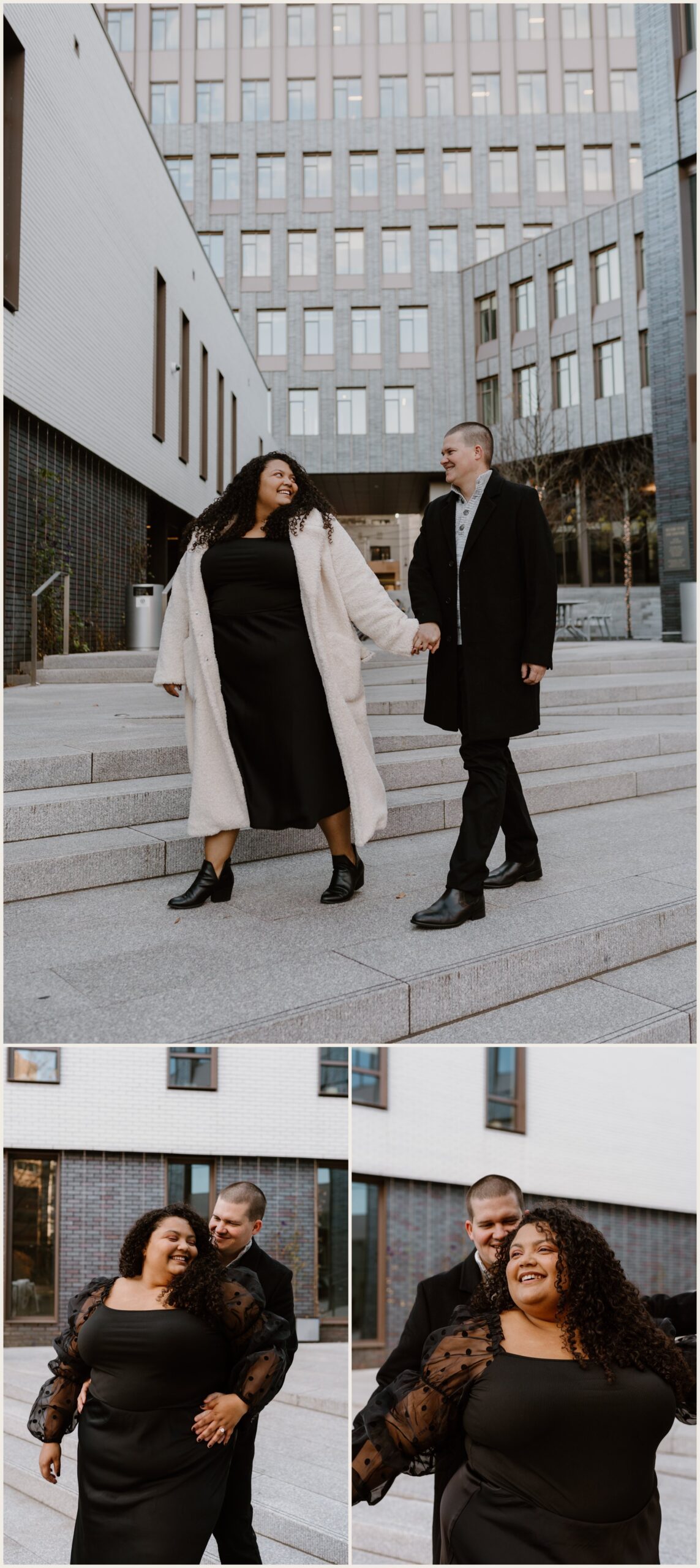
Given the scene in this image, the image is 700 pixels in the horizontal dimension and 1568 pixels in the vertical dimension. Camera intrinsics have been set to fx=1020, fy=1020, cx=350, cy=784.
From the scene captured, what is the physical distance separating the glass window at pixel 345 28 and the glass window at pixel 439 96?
2.70 m

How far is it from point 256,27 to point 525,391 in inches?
601

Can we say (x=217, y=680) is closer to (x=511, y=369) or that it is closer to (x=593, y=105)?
(x=511, y=369)

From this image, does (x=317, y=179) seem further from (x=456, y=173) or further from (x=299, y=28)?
(x=299, y=28)

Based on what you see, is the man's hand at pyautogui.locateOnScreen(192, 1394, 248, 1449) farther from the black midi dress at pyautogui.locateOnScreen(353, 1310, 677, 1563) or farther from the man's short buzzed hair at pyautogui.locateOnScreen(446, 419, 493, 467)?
the man's short buzzed hair at pyautogui.locateOnScreen(446, 419, 493, 467)

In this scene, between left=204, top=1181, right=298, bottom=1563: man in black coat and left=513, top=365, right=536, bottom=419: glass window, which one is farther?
left=513, top=365, right=536, bottom=419: glass window

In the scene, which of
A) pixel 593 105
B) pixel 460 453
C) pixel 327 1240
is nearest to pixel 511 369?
pixel 593 105

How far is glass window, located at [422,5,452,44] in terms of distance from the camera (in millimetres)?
32438

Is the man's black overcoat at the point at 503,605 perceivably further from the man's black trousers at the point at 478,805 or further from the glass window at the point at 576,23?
the glass window at the point at 576,23

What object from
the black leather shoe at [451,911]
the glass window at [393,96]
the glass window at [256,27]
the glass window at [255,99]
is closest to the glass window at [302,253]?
the glass window at [255,99]

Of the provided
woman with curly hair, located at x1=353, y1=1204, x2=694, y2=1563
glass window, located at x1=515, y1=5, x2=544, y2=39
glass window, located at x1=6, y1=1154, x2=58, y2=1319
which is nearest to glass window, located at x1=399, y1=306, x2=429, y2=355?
glass window, located at x1=515, y1=5, x2=544, y2=39

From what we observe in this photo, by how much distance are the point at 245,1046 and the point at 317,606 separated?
1677 millimetres

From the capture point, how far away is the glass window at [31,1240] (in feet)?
9.55

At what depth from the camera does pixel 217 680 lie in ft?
12.8

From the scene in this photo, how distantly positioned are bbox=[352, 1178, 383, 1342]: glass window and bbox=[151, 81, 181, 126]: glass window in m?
37.8
